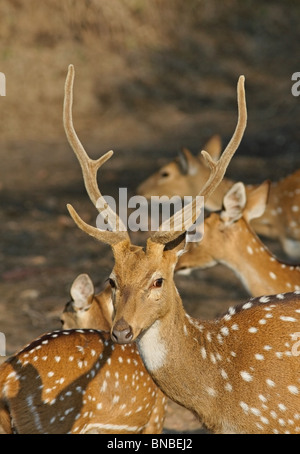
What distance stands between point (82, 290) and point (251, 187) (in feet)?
8.32

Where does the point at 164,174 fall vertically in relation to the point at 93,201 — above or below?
above

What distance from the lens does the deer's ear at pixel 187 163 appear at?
8.73 metres

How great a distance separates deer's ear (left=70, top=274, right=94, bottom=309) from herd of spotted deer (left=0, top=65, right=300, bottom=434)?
0.61 m

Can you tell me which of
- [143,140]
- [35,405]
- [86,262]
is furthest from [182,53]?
[35,405]

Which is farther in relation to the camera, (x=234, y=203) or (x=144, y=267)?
(x=234, y=203)

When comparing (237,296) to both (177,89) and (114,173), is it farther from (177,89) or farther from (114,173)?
(177,89)

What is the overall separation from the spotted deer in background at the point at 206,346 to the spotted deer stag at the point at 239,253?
5.15 ft

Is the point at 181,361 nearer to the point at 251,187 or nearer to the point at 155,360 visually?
the point at 155,360

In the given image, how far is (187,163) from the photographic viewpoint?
8.75 meters

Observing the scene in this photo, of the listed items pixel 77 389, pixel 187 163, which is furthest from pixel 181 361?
pixel 187 163

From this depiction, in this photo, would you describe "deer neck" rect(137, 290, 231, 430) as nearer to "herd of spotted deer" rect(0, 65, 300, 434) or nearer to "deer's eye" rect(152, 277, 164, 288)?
"herd of spotted deer" rect(0, 65, 300, 434)

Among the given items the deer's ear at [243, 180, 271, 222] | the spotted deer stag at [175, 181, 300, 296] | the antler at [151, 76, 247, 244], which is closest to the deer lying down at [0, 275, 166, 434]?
the antler at [151, 76, 247, 244]

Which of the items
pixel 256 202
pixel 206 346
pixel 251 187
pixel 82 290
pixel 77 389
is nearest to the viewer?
pixel 206 346

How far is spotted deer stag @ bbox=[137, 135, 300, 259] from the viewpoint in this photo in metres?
7.99
